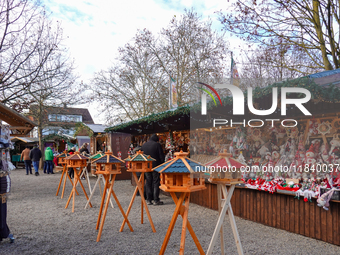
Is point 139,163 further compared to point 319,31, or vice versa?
point 319,31

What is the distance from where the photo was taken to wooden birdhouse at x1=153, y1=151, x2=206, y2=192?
3.30 meters

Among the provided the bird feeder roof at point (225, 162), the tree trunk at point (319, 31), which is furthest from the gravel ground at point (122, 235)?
the tree trunk at point (319, 31)

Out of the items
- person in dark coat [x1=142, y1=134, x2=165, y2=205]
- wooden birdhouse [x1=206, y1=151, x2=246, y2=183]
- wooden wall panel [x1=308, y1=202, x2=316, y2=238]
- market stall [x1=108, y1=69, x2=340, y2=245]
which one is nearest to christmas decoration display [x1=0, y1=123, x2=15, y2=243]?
wooden birdhouse [x1=206, y1=151, x2=246, y2=183]

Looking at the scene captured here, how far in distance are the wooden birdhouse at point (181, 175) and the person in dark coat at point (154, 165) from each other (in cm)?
436

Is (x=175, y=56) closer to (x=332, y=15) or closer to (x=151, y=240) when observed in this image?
(x=332, y=15)

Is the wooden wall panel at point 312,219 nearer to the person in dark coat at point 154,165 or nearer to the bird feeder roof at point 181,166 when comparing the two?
the bird feeder roof at point 181,166

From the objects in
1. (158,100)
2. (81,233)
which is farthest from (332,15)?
(158,100)

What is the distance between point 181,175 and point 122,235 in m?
2.38

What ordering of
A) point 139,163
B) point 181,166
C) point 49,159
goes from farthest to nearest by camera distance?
point 49,159 < point 139,163 < point 181,166

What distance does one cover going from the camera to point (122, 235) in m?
5.07

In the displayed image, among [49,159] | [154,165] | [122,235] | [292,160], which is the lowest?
[122,235]

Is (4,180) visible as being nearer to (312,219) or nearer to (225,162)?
(225,162)

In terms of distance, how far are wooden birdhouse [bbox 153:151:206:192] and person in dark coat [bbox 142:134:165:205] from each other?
4357 millimetres

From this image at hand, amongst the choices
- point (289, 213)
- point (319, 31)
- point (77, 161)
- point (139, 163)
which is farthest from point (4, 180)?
point (319, 31)
